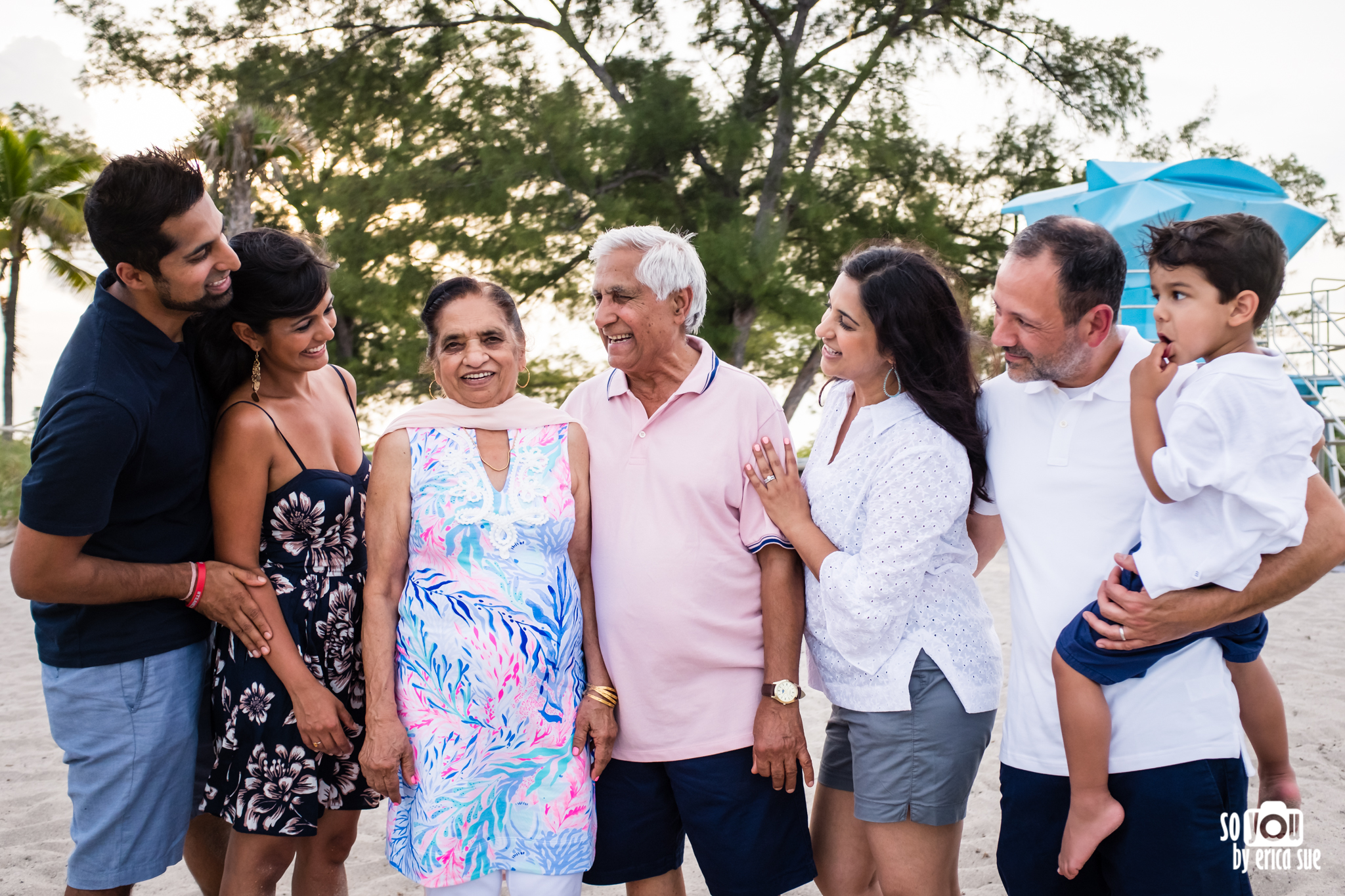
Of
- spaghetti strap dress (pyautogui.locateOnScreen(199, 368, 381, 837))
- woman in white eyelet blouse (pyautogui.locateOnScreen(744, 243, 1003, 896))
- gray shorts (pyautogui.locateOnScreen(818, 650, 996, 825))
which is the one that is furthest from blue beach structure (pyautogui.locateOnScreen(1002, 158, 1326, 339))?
spaghetti strap dress (pyautogui.locateOnScreen(199, 368, 381, 837))

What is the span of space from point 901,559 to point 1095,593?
1.48 ft

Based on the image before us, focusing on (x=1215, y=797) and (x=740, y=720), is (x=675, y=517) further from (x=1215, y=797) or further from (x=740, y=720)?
(x=1215, y=797)

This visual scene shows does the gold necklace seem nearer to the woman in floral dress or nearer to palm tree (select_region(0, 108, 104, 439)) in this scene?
the woman in floral dress

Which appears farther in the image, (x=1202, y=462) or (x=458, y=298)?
(x=458, y=298)

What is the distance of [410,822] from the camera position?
2340 mm

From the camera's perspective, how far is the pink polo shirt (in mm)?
2482

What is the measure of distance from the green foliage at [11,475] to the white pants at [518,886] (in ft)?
38.4

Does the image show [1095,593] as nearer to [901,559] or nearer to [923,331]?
[901,559]

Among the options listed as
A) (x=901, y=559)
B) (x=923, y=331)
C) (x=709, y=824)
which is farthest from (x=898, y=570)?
(x=709, y=824)

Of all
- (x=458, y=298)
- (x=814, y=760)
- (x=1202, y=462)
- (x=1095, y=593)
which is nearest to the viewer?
(x=1202, y=462)

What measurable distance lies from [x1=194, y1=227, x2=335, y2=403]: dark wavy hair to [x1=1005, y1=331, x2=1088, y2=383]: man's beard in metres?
1.90

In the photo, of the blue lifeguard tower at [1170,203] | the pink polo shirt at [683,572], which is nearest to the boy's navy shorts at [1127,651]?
the pink polo shirt at [683,572]

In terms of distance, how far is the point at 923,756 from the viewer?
2.27m

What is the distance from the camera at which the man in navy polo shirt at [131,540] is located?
7.11 ft
